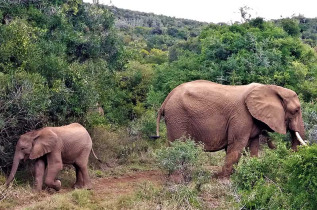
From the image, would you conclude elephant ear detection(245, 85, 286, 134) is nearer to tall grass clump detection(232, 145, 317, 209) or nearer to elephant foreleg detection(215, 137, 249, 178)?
elephant foreleg detection(215, 137, 249, 178)

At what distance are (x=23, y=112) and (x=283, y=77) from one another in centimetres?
973

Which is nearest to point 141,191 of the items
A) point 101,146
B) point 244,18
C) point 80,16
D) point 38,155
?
point 38,155

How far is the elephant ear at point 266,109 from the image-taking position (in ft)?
37.8

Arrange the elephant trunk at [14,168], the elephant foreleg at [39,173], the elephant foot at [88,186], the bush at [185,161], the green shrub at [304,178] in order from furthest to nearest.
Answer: the elephant foot at [88,186] < the elephant foreleg at [39,173] < the elephant trunk at [14,168] < the bush at [185,161] < the green shrub at [304,178]

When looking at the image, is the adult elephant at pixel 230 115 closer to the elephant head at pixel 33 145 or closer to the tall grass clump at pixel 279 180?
the tall grass clump at pixel 279 180

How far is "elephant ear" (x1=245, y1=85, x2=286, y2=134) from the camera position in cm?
1151

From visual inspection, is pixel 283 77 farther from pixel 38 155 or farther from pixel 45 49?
pixel 38 155

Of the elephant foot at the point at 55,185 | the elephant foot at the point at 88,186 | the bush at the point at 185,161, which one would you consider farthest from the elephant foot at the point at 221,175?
the elephant foot at the point at 55,185

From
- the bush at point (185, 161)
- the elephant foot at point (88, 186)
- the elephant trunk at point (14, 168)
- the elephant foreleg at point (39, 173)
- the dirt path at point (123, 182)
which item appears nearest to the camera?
the bush at point (185, 161)

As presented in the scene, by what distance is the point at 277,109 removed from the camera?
1166cm

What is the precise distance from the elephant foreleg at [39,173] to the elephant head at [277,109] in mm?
4939

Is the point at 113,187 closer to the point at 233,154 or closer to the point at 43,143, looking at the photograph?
the point at 43,143

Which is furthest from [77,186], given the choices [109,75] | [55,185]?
[109,75]

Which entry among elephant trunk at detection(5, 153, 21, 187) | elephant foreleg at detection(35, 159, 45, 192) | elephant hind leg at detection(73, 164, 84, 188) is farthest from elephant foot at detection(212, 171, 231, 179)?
elephant trunk at detection(5, 153, 21, 187)
